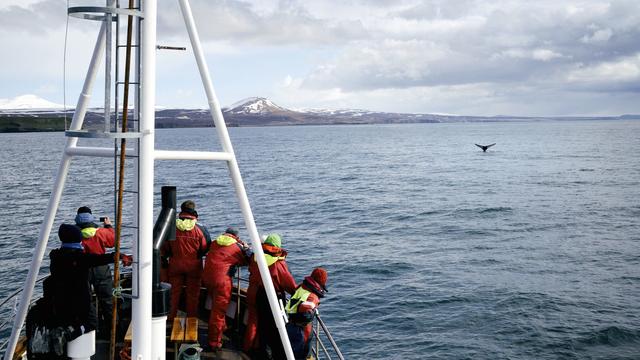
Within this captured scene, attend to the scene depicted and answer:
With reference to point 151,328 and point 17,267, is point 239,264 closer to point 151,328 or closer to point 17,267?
point 151,328

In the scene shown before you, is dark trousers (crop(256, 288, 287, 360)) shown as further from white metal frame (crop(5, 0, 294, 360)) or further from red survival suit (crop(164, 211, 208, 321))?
white metal frame (crop(5, 0, 294, 360))

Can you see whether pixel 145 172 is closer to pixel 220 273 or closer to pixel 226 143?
pixel 226 143

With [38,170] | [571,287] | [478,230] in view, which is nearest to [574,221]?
[478,230]

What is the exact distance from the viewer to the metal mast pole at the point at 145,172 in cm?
648

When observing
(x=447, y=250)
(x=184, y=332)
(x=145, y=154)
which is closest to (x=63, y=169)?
(x=145, y=154)

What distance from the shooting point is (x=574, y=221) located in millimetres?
43531

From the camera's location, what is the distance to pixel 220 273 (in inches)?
394

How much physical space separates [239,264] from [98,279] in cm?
256

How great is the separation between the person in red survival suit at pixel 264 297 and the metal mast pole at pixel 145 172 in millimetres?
3060

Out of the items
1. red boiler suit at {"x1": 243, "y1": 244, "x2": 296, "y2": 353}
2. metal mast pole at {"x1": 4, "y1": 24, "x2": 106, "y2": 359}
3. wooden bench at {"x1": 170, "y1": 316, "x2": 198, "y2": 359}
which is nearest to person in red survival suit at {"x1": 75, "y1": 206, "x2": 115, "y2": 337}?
wooden bench at {"x1": 170, "y1": 316, "x2": 198, "y2": 359}

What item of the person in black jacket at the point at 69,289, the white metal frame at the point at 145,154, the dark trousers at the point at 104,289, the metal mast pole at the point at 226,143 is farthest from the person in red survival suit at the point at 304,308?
the dark trousers at the point at 104,289

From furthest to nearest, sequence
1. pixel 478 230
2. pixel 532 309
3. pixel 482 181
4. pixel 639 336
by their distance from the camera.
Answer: pixel 482 181, pixel 478 230, pixel 532 309, pixel 639 336

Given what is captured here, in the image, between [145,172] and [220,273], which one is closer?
[145,172]

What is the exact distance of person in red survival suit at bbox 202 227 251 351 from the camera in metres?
10.0
